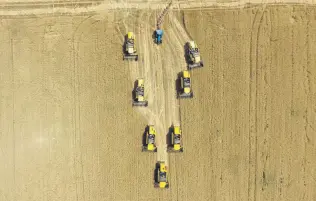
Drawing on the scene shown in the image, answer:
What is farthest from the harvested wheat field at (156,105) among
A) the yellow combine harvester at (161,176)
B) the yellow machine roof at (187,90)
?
the yellow machine roof at (187,90)

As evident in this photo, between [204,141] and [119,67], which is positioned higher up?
[119,67]

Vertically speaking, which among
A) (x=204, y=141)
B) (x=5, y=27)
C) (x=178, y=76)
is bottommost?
(x=204, y=141)

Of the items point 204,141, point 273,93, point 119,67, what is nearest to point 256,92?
point 273,93

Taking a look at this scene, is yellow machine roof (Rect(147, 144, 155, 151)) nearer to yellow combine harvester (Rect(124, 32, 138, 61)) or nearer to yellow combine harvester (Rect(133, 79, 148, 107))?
yellow combine harvester (Rect(133, 79, 148, 107))

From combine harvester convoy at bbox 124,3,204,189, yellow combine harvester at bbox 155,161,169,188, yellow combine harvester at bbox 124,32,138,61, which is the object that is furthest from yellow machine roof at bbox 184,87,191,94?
yellow combine harvester at bbox 155,161,169,188

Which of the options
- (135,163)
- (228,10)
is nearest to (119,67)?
(135,163)

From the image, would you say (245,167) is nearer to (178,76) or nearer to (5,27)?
(178,76)
